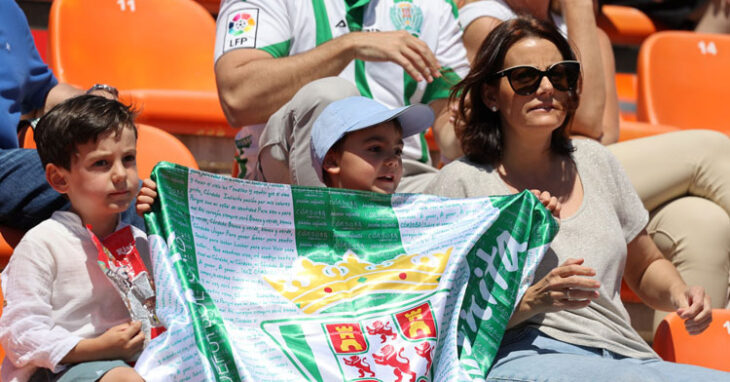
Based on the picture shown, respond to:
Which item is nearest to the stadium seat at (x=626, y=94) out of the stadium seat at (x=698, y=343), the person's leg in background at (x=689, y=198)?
the person's leg in background at (x=689, y=198)

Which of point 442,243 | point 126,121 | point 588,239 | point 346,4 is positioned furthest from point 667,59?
point 126,121

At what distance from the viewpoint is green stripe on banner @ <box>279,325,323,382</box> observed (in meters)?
1.94

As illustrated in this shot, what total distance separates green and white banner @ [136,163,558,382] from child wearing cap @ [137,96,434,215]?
104 mm

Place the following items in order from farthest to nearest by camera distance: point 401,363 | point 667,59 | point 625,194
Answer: point 667,59
point 625,194
point 401,363

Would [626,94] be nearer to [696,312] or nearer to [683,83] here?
[683,83]

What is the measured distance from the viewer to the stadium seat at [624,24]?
18.8 feet

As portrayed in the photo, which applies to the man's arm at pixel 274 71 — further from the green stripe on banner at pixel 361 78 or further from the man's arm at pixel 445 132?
the man's arm at pixel 445 132

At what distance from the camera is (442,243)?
7.19 feet

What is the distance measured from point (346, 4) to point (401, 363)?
4.33 ft

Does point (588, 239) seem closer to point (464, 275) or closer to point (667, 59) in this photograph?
point (464, 275)

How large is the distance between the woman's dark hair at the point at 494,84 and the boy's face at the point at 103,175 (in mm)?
900

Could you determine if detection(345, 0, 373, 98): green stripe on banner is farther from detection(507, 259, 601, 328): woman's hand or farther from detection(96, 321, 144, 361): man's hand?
detection(96, 321, 144, 361): man's hand

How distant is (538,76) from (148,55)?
6.55 feet

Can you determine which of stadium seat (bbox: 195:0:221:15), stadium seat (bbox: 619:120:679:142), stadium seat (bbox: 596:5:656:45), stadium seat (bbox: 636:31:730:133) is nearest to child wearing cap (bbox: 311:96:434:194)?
stadium seat (bbox: 619:120:679:142)
